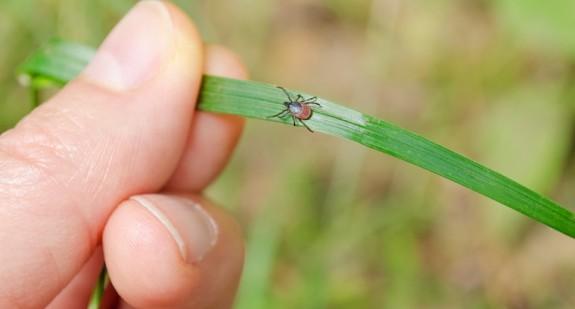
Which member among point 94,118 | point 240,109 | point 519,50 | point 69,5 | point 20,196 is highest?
point 519,50

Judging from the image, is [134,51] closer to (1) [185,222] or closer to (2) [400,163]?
(1) [185,222]

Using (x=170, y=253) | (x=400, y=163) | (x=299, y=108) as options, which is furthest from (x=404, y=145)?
(x=400, y=163)

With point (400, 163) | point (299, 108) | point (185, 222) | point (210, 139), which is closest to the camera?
point (299, 108)

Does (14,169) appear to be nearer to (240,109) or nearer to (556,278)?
(240,109)

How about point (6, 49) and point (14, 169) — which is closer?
point (14, 169)

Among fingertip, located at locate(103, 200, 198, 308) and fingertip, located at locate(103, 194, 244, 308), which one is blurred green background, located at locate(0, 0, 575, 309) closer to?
fingertip, located at locate(103, 194, 244, 308)

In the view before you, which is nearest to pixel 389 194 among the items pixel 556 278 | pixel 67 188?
pixel 556 278

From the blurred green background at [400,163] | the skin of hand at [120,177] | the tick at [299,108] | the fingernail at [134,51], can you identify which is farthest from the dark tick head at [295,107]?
the blurred green background at [400,163]
